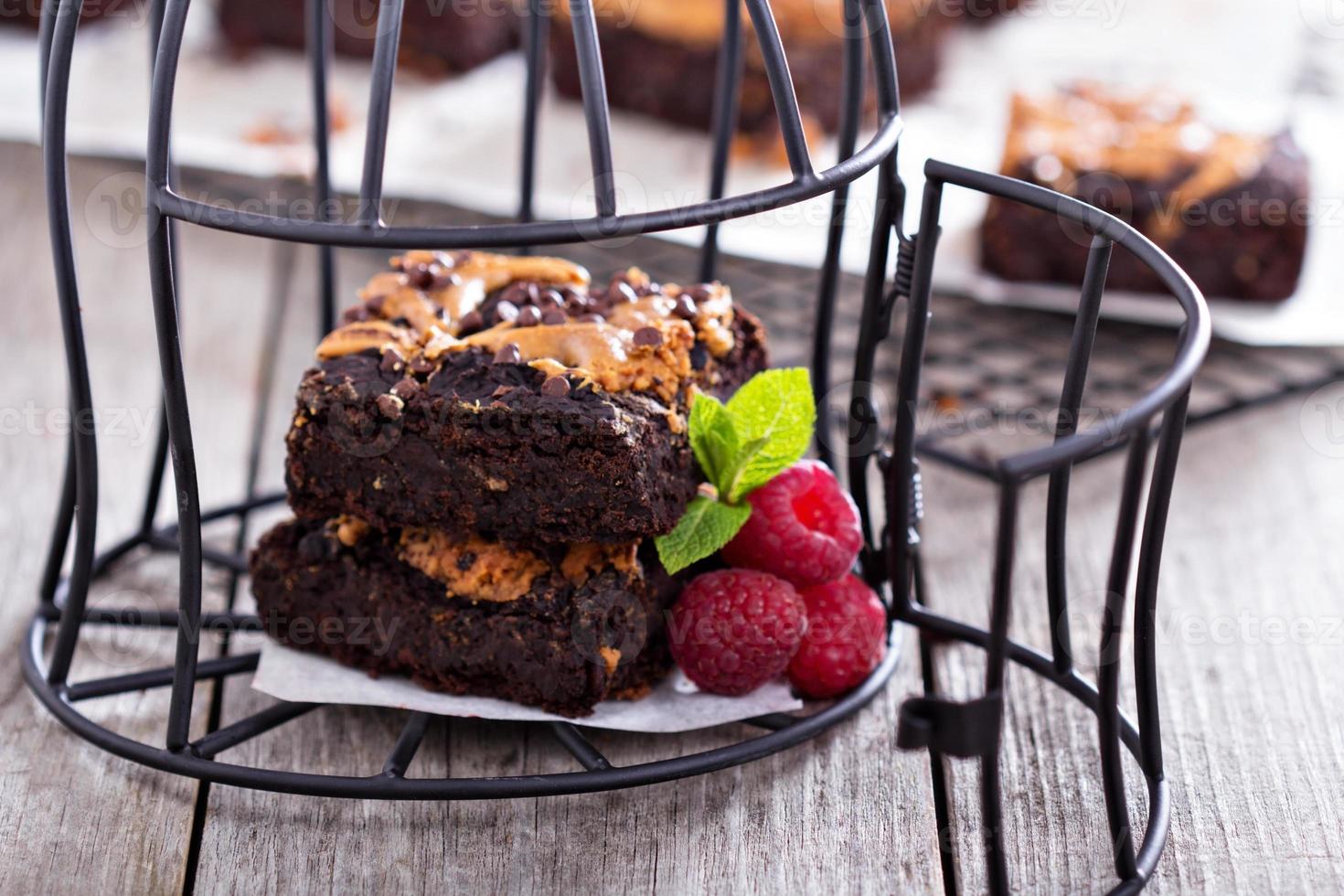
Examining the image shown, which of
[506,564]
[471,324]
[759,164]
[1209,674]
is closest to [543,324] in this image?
[471,324]

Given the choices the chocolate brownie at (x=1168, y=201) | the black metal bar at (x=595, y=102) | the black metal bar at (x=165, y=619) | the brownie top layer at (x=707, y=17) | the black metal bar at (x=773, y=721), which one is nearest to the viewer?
the black metal bar at (x=595, y=102)

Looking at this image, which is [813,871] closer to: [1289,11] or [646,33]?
[646,33]

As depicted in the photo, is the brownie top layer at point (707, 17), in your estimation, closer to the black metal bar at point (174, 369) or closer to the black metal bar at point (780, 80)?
the black metal bar at point (780, 80)

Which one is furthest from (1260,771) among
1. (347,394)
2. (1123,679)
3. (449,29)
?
(449,29)

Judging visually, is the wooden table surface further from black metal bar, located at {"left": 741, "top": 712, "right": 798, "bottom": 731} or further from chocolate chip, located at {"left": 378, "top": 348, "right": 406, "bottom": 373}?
chocolate chip, located at {"left": 378, "top": 348, "right": 406, "bottom": 373}

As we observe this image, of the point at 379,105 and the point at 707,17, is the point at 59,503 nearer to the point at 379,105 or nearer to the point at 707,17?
the point at 379,105

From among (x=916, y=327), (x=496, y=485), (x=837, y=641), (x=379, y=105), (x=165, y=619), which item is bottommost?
(x=165, y=619)

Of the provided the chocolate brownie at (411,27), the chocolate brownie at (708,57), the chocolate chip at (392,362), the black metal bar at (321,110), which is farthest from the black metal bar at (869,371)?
the chocolate brownie at (411,27)
